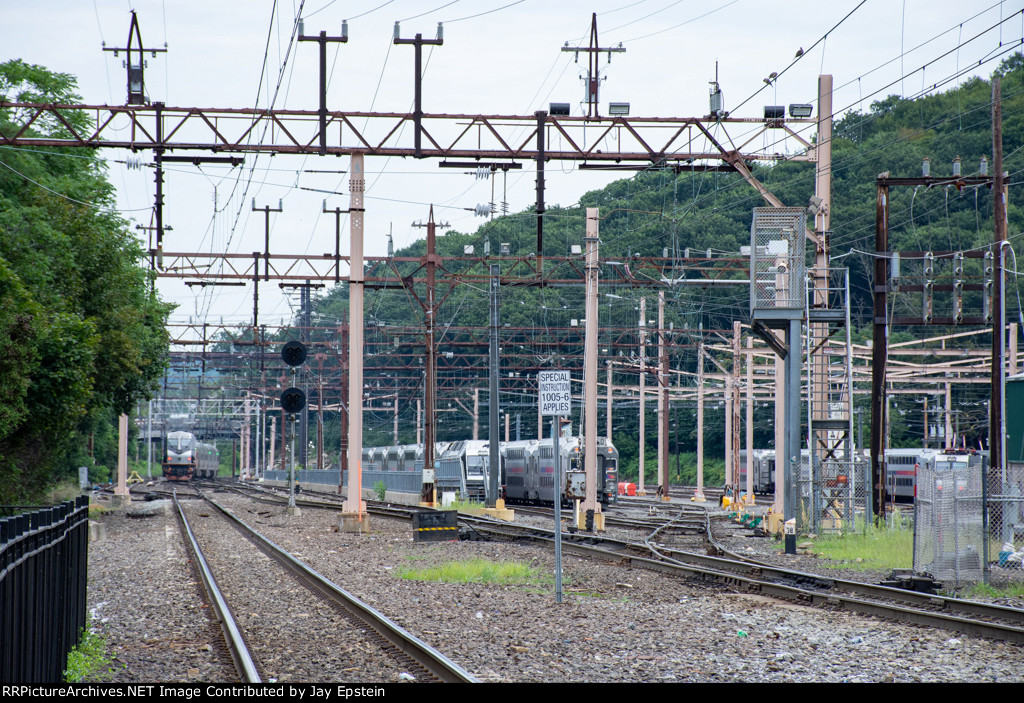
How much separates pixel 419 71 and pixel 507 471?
3289 centimetres

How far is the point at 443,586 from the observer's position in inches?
688

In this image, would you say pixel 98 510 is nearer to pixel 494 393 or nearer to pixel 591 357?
pixel 494 393

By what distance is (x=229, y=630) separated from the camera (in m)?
12.2

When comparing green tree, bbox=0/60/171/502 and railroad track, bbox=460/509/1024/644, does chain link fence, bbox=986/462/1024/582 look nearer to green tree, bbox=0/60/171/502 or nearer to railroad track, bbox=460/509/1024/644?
railroad track, bbox=460/509/1024/644

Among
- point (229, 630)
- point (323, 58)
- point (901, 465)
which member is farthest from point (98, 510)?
point (901, 465)

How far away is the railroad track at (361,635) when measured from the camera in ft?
32.7

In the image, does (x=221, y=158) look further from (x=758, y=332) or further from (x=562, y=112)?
(x=758, y=332)

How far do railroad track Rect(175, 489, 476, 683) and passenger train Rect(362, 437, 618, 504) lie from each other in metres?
28.8

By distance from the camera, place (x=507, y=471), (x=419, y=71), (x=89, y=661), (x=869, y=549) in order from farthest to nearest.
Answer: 1. (x=507, y=471)
2. (x=419, y=71)
3. (x=869, y=549)
4. (x=89, y=661)

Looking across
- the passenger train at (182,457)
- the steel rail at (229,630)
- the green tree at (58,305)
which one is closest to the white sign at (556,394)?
the steel rail at (229,630)

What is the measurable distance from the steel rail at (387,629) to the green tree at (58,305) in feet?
24.9

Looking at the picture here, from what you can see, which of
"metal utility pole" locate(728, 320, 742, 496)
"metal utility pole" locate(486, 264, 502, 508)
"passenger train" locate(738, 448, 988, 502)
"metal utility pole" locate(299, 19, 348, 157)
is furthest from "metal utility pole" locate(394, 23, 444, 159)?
"passenger train" locate(738, 448, 988, 502)

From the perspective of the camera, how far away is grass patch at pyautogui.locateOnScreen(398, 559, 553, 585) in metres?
18.2

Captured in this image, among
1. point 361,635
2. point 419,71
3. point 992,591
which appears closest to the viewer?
point 361,635
